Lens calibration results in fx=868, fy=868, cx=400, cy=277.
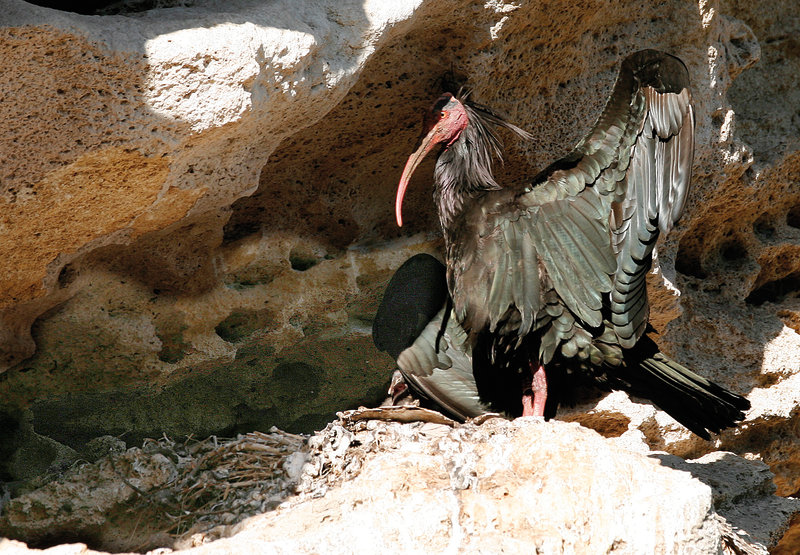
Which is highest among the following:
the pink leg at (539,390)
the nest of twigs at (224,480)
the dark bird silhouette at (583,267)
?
the dark bird silhouette at (583,267)

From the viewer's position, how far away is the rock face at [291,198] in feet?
8.16

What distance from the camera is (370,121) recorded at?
3.45 meters

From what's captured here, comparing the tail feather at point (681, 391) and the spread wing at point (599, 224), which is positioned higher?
the spread wing at point (599, 224)

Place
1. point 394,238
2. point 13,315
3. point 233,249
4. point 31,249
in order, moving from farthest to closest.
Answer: point 394,238, point 233,249, point 13,315, point 31,249

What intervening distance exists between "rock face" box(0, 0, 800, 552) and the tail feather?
560 mm

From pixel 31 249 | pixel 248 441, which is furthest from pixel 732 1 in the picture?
pixel 31 249

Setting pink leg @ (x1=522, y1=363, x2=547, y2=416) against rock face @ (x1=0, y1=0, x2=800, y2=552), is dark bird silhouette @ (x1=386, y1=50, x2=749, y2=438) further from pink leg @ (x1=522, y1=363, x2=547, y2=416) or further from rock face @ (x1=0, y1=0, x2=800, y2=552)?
rock face @ (x1=0, y1=0, x2=800, y2=552)

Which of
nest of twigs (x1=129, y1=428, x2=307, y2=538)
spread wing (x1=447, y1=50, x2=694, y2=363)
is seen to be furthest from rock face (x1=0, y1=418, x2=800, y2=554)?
spread wing (x1=447, y1=50, x2=694, y2=363)

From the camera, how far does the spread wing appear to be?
280 cm

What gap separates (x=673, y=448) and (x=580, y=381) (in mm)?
916

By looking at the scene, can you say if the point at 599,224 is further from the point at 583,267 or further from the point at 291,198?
the point at 291,198

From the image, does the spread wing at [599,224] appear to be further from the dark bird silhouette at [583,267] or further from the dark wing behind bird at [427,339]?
the dark wing behind bird at [427,339]

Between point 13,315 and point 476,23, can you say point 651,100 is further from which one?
point 13,315

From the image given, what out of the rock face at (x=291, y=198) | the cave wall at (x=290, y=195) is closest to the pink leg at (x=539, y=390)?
the rock face at (x=291, y=198)
